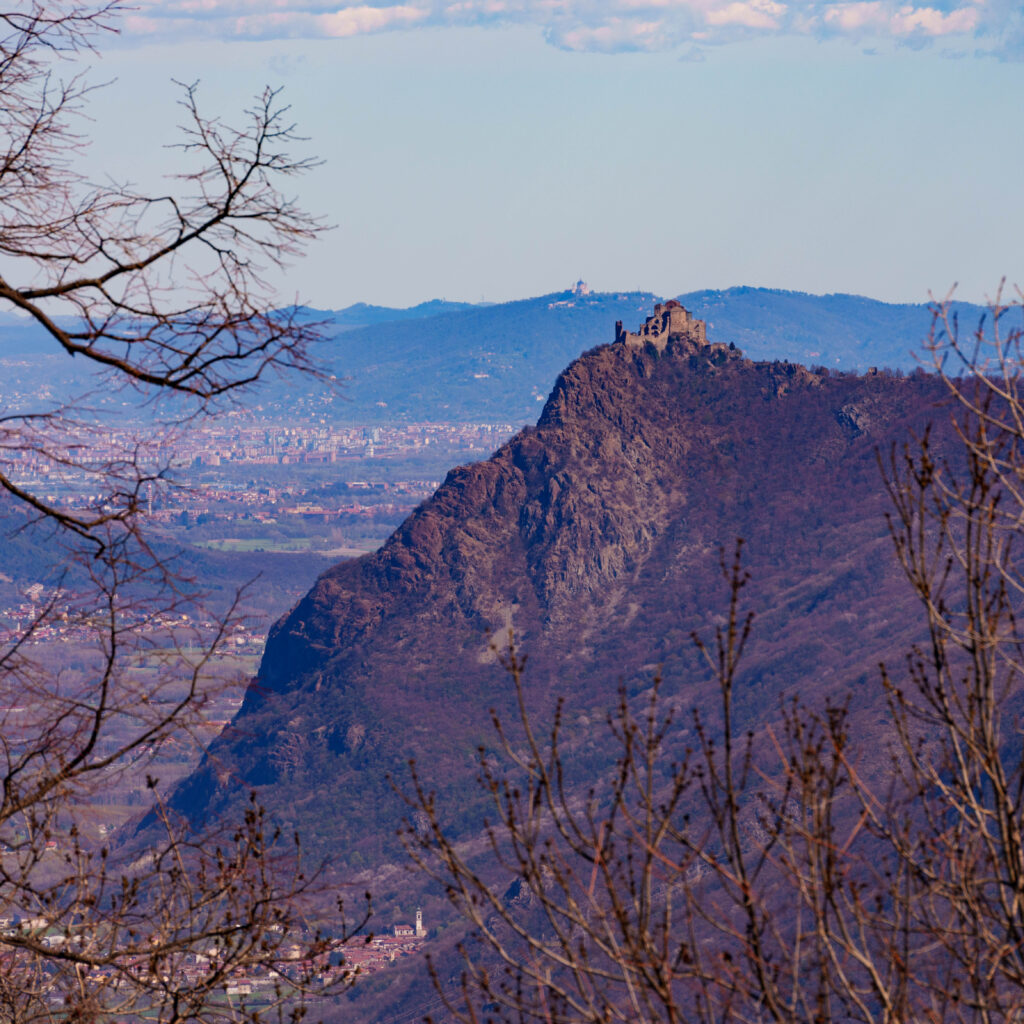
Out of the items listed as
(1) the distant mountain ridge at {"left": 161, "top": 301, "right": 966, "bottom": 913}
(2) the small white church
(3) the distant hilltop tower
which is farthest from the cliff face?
(2) the small white church

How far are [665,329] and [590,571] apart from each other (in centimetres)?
2971

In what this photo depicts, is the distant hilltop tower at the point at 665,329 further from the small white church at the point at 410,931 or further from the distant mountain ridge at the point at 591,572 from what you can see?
the small white church at the point at 410,931

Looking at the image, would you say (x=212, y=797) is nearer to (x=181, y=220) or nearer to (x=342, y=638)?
(x=342, y=638)

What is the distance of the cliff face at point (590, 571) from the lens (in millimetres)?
145500

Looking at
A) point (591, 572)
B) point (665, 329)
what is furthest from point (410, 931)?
point (665, 329)

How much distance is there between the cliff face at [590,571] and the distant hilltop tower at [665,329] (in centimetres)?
136

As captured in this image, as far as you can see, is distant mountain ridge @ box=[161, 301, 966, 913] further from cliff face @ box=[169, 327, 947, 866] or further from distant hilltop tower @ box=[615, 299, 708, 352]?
distant hilltop tower @ box=[615, 299, 708, 352]

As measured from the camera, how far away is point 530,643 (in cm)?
15400

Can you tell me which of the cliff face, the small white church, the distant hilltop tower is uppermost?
the distant hilltop tower

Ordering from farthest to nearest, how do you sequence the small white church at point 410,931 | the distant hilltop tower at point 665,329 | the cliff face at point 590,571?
the distant hilltop tower at point 665,329 → the cliff face at point 590,571 → the small white church at point 410,931

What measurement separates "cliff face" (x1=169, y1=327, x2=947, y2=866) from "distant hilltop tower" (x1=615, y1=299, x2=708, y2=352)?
1358mm

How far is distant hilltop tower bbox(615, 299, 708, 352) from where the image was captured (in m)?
156

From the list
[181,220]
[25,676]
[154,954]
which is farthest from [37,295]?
[154,954]

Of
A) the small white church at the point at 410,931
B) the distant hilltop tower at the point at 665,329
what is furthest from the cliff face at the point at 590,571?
the small white church at the point at 410,931
